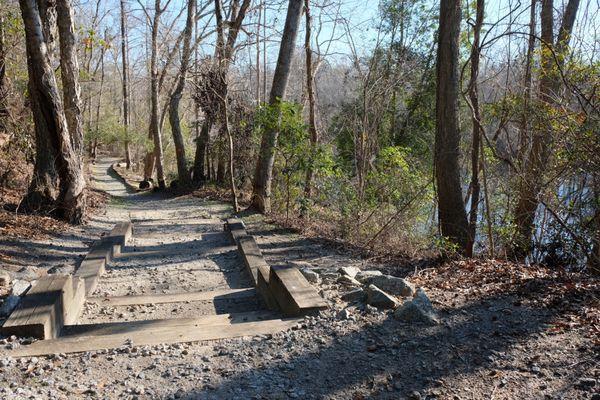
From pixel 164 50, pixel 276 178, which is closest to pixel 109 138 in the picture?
pixel 164 50

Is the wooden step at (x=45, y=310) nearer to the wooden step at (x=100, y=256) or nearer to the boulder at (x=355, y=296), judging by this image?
the wooden step at (x=100, y=256)

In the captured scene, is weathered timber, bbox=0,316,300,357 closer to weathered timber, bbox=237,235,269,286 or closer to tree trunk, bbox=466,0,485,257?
weathered timber, bbox=237,235,269,286

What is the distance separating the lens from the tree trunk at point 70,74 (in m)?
9.50

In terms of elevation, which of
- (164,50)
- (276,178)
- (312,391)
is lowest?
(312,391)

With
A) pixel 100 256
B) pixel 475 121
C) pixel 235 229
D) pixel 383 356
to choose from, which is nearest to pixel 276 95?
pixel 235 229

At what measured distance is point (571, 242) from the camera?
229 inches

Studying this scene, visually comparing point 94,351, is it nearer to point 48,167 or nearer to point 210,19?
point 48,167

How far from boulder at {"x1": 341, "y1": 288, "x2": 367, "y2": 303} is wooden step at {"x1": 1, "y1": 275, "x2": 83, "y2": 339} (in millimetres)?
2215

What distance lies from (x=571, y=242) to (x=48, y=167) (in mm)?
8524

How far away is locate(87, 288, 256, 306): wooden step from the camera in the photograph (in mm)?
4750

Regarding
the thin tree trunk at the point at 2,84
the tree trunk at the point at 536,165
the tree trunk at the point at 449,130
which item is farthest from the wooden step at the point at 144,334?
the thin tree trunk at the point at 2,84

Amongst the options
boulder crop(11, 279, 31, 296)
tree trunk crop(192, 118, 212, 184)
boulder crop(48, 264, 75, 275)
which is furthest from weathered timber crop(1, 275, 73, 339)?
tree trunk crop(192, 118, 212, 184)

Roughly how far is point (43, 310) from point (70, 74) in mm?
7471

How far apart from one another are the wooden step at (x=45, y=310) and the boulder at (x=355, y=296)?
2.21 meters
